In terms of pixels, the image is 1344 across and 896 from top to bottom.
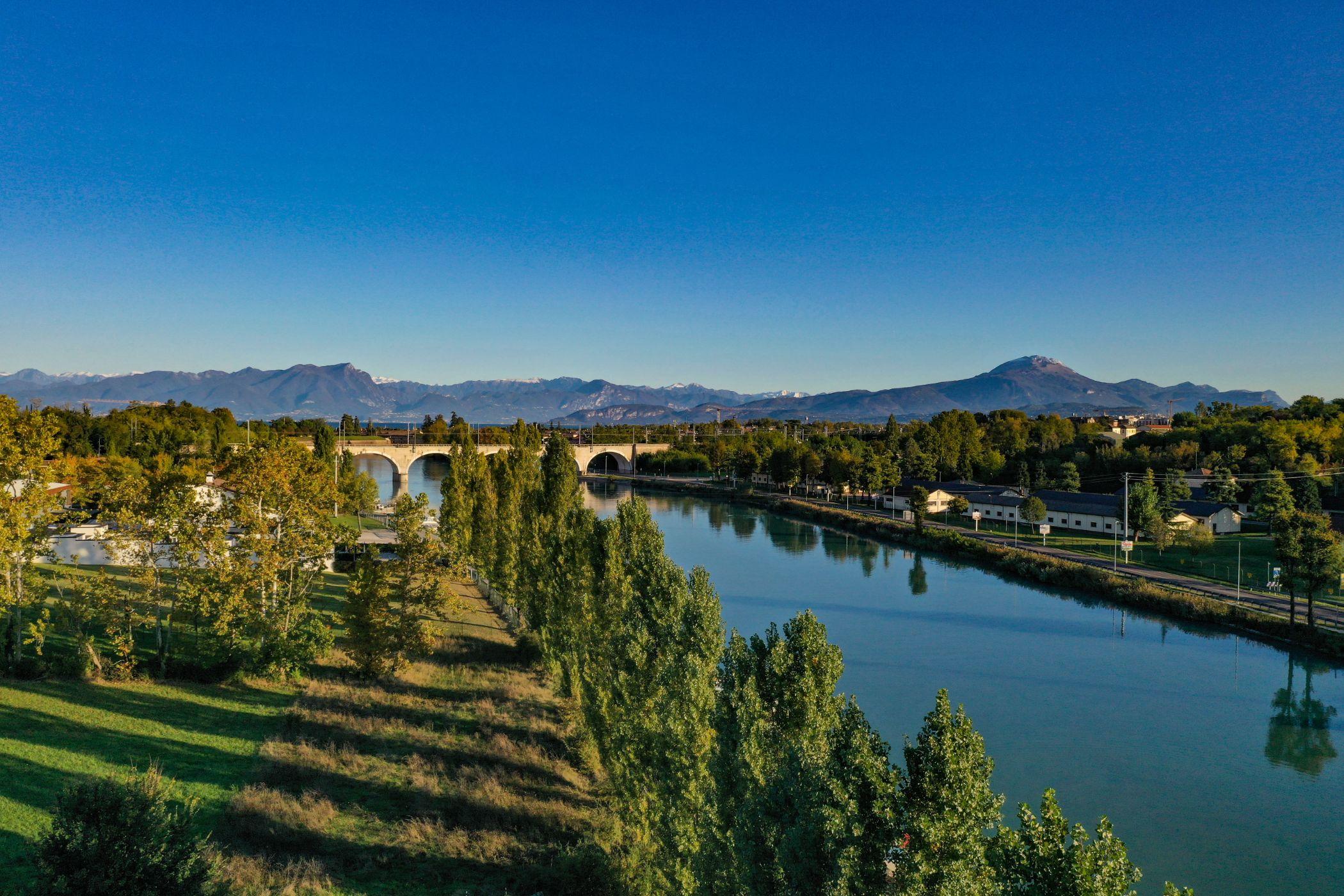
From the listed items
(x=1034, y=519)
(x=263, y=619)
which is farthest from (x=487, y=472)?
(x=1034, y=519)

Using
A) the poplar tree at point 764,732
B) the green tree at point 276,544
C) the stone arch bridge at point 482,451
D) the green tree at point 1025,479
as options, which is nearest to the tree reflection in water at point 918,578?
the green tree at point 1025,479

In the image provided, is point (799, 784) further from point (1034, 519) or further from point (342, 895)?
point (1034, 519)

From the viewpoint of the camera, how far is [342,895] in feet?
35.8

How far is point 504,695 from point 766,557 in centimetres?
3042

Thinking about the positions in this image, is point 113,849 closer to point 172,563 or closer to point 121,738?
point 121,738

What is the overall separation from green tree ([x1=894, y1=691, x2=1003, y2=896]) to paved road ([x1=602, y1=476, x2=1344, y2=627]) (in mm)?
30730

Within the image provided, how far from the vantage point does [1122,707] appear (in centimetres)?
2298

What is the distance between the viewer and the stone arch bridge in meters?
90.4

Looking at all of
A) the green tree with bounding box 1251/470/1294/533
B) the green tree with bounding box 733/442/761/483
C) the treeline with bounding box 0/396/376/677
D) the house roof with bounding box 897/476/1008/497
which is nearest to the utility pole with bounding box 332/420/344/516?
the treeline with bounding box 0/396/376/677

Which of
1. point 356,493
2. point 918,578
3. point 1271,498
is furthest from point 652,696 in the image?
point 1271,498

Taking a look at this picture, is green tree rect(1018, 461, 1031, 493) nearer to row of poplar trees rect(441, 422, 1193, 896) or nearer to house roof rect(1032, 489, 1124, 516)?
house roof rect(1032, 489, 1124, 516)

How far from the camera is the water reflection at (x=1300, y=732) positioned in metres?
19.7

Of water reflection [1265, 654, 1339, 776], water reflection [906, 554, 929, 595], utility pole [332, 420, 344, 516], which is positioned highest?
utility pole [332, 420, 344, 516]

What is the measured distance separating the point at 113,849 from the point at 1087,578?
40206mm
